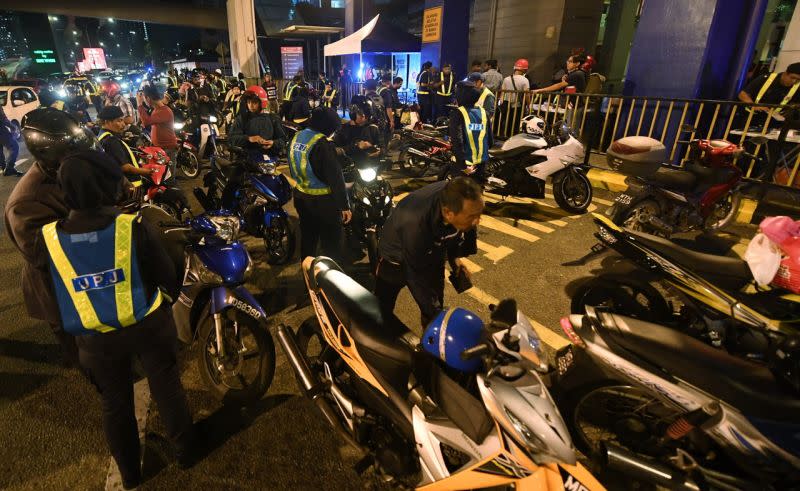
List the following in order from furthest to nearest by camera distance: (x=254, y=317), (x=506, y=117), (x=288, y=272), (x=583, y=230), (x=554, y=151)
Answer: (x=506, y=117), (x=554, y=151), (x=583, y=230), (x=288, y=272), (x=254, y=317)

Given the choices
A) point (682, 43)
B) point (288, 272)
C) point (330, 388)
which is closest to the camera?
point (330, 388)

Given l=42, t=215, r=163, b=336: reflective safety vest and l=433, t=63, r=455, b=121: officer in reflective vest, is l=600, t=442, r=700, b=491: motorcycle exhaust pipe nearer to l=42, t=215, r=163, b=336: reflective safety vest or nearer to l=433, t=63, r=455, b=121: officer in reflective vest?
l=42, t=215, r=163, b=336: reflective safety vest

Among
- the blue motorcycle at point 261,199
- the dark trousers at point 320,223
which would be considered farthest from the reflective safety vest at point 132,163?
the dark trousers at point 320,223

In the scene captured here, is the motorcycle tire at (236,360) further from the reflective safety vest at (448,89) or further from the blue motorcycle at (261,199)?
the reflective safety vest at (448,89)

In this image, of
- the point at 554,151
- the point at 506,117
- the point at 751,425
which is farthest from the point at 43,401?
the point at 506,117

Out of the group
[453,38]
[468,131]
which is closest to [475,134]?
[468,131]

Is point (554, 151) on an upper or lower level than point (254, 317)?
upper

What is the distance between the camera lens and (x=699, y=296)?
114 inches

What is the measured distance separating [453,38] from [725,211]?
39.5 feet

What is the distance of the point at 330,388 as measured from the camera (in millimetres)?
2670

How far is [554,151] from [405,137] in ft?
11.8

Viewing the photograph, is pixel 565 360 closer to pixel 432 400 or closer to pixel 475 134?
pixel 432 400

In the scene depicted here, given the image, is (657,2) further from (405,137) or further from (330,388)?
(330,388)

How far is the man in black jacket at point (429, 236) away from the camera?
2.46m
